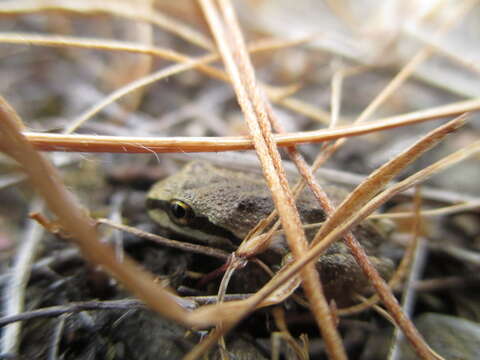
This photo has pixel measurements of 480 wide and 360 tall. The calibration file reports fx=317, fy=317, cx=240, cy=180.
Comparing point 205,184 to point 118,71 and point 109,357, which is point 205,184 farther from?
point 118,71

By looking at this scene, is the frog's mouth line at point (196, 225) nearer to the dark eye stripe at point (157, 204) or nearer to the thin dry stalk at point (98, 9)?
the dark eye stripe at point (157, 204)

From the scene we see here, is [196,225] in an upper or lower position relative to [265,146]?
lower

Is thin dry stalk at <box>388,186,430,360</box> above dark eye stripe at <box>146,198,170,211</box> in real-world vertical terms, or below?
below

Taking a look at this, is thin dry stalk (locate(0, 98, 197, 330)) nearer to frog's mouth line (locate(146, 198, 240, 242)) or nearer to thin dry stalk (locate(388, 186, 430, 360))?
frog's mouth line (locate(146, 198, 240, 242))

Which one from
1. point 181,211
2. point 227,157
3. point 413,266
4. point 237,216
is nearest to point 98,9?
point 227,157

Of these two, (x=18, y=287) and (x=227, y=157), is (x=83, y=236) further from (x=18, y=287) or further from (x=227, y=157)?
(x=227, y=157)

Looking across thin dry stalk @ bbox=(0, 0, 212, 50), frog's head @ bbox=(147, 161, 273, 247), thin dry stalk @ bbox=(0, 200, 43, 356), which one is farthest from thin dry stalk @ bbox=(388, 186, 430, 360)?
thin dry stalk @ bbox=(0, 0, 212, 50)

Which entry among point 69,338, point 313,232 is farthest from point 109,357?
point 313,232
